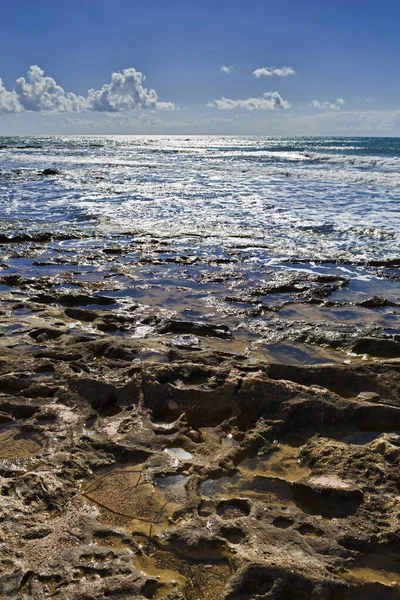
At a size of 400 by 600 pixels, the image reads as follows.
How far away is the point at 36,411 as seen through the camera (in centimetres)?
381

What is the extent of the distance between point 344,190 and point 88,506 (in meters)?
19.2

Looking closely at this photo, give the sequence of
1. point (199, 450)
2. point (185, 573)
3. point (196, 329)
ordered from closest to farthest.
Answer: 1. point (185, 573)
2. point (199, 450)
3. point (196, 329)

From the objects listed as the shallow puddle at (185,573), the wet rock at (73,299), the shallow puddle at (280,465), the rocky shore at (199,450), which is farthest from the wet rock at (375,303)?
the shallow puddle at (185,573)

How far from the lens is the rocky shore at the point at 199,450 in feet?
7.91

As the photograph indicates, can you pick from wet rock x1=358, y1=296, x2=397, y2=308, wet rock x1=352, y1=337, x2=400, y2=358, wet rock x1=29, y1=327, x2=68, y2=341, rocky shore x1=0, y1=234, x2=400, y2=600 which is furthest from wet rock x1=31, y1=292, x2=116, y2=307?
wet rock x1=358, y1=296, x2=397, y2=308

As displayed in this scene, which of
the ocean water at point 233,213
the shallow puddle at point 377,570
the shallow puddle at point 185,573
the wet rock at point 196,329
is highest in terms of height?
the ocean water at point 233,213

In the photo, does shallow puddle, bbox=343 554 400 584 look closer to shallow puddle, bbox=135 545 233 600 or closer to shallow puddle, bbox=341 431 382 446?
shallow puddle, bbox=135 545 233 600

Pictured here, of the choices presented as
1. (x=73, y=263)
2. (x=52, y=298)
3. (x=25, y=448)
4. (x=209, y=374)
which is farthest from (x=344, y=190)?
(x=25, y=448)

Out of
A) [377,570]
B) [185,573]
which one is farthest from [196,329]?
[377,570]

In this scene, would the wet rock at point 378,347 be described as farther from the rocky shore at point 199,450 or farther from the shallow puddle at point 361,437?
the shallow puddle at point 361,437

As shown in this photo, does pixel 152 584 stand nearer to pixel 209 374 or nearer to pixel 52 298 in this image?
pixel 209 374

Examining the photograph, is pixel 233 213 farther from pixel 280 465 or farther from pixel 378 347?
pixel 280 465

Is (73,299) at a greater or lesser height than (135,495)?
greater

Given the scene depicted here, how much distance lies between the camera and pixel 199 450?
3.39m
